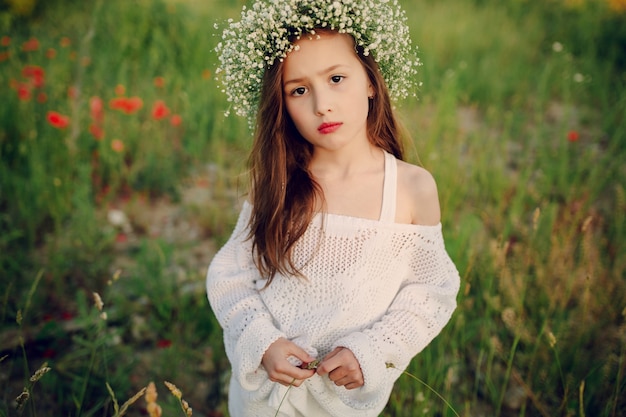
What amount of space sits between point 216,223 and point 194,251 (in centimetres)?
22

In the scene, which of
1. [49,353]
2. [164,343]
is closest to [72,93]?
[49,353]

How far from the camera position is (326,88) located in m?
1.46

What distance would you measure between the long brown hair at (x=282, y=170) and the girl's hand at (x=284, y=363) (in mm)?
229

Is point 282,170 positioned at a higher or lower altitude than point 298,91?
lower

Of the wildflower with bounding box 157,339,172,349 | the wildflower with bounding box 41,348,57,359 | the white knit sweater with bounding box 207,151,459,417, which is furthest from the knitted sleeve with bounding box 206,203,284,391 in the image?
the wildflower with bounding box 41,348,57,359

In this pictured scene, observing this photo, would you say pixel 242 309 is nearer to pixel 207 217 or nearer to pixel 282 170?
pixel 282 170

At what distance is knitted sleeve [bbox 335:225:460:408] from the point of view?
56.3 inches

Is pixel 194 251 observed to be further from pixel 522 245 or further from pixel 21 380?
pixel 522 245

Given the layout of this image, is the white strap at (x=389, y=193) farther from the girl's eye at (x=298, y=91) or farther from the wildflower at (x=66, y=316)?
the wildflower at (x=66, y=316)

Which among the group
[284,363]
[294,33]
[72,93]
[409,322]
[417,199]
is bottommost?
[284,363]

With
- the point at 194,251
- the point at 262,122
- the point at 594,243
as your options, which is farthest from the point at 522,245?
the point at 194,251

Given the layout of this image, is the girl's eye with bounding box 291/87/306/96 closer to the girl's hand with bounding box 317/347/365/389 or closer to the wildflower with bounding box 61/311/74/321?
the girl's hand with bounding box 317/347/365/389

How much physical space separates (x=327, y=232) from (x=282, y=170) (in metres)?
0.26

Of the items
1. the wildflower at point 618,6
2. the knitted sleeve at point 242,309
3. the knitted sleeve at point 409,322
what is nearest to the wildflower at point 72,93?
the knitted sleeve at point 242,309
